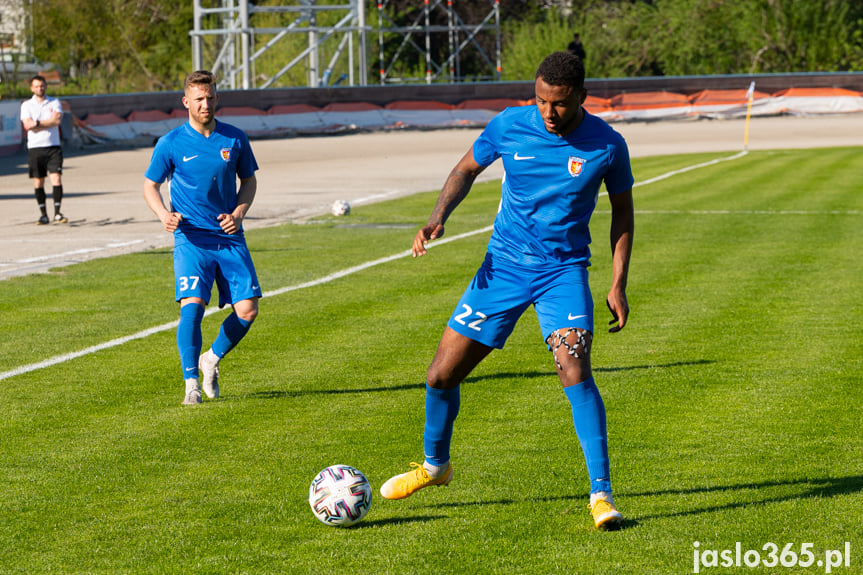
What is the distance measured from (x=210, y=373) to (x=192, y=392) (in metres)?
0.23

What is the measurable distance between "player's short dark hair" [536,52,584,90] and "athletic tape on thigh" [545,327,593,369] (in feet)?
3.76

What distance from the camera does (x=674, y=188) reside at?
25141 millimetres

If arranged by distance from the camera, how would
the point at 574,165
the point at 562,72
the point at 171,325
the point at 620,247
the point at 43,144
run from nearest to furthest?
the point at 562,72 < the point at 574,165 < the point at 620,247 < the point at 171,325 < the point at 43,144

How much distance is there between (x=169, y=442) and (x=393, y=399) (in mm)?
1738

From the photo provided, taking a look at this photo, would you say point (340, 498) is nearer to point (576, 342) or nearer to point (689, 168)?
point (576, 342)

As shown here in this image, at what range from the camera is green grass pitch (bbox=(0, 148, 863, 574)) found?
17.9 feet

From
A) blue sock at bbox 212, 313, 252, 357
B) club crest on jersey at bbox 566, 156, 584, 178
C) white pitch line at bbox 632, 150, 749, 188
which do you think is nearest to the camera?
club crest on jersey at bbox 566, 156, 584, 178

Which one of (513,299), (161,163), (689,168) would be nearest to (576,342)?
(513,299)

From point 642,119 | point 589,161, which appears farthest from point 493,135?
point 642,119

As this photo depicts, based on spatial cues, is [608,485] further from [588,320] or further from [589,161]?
[589,161]

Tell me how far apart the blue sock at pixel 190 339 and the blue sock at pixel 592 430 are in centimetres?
353

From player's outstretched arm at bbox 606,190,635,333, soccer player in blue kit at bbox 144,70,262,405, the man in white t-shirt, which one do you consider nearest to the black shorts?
the man in white t-shirt

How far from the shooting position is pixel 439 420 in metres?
6.02

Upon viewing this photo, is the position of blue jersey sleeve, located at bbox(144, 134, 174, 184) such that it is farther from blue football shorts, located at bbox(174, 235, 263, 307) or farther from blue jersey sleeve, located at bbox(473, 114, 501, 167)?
blue jersey sleeve, located at bbox(473, 114, 501, 167)
